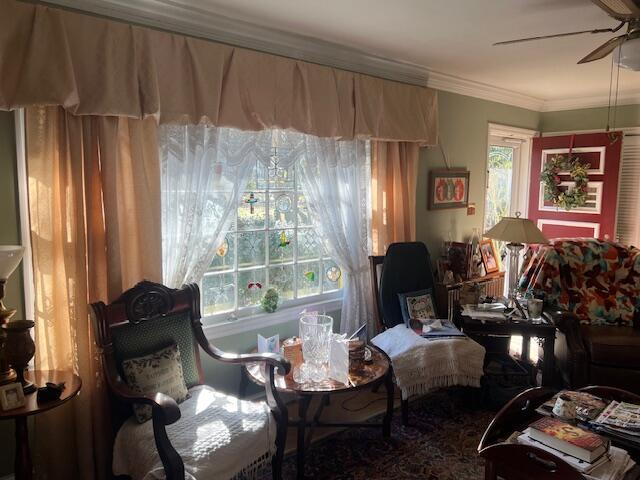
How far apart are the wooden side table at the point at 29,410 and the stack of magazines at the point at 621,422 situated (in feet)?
7.04

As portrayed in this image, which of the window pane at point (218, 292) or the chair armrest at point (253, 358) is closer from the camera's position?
the chair armrest at point (253, 358)

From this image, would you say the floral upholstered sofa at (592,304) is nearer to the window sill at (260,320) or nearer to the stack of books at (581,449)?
the stack of books at (581,449)

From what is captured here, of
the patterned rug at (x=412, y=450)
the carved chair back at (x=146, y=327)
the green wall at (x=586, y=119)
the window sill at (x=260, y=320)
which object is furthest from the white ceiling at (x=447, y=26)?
the patterned rug at (x=412, y=450)

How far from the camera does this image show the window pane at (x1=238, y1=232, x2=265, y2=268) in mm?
3051

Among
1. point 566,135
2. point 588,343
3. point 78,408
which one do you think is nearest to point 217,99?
point 78,408

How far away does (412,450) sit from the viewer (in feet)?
8.92

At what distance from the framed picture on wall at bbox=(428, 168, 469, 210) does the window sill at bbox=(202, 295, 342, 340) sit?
4.23ft

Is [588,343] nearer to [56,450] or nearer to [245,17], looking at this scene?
[245,17]

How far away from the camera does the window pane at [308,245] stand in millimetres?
3328

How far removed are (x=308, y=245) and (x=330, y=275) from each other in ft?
→ 1.02

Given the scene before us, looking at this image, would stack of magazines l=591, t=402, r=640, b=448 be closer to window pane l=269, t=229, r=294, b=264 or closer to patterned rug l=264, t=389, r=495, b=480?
patterned rug l=264, t=389, r=495, b=480

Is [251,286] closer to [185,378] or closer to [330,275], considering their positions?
[330,275]

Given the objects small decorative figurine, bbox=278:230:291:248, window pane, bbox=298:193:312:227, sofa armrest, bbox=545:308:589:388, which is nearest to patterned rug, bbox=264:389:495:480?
sofa armrest, bbox=545:308:589:388

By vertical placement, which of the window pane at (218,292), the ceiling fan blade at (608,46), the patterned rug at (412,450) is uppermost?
the ceiling fan blade at (608,46)
